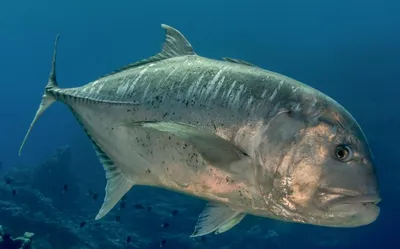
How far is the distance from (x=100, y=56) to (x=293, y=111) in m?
105

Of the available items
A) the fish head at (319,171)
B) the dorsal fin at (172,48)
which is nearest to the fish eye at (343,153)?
the fish head at (319,171)

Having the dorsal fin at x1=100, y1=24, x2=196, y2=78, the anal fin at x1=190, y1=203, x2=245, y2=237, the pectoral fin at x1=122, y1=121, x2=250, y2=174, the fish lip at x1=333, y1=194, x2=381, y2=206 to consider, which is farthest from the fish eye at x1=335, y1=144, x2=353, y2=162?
the dorsal fin at x1=100, y1=24, x2=196, y2=78

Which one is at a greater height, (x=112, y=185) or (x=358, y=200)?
(x=358, y=200)

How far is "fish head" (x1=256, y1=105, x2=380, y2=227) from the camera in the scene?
175 cm

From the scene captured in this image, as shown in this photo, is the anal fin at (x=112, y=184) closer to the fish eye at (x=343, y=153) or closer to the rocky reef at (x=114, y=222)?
the fish eye at (x=343, y=153)

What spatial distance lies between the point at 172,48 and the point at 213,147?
1.11 m

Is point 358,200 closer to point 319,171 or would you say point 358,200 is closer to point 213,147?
point 319,171

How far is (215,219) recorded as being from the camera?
2221 millimetres

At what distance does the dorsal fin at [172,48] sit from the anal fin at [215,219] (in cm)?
107

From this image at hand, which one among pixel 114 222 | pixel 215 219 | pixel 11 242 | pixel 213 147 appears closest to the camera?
pixel 213 147

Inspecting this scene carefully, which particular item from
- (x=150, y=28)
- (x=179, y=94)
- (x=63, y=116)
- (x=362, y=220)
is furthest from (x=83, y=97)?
(x=150, y=28)

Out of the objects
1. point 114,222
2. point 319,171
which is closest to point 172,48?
point 319,171

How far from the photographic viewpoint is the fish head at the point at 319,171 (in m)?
1.75

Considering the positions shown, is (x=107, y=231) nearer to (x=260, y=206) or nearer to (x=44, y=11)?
(x=260, y=206)
